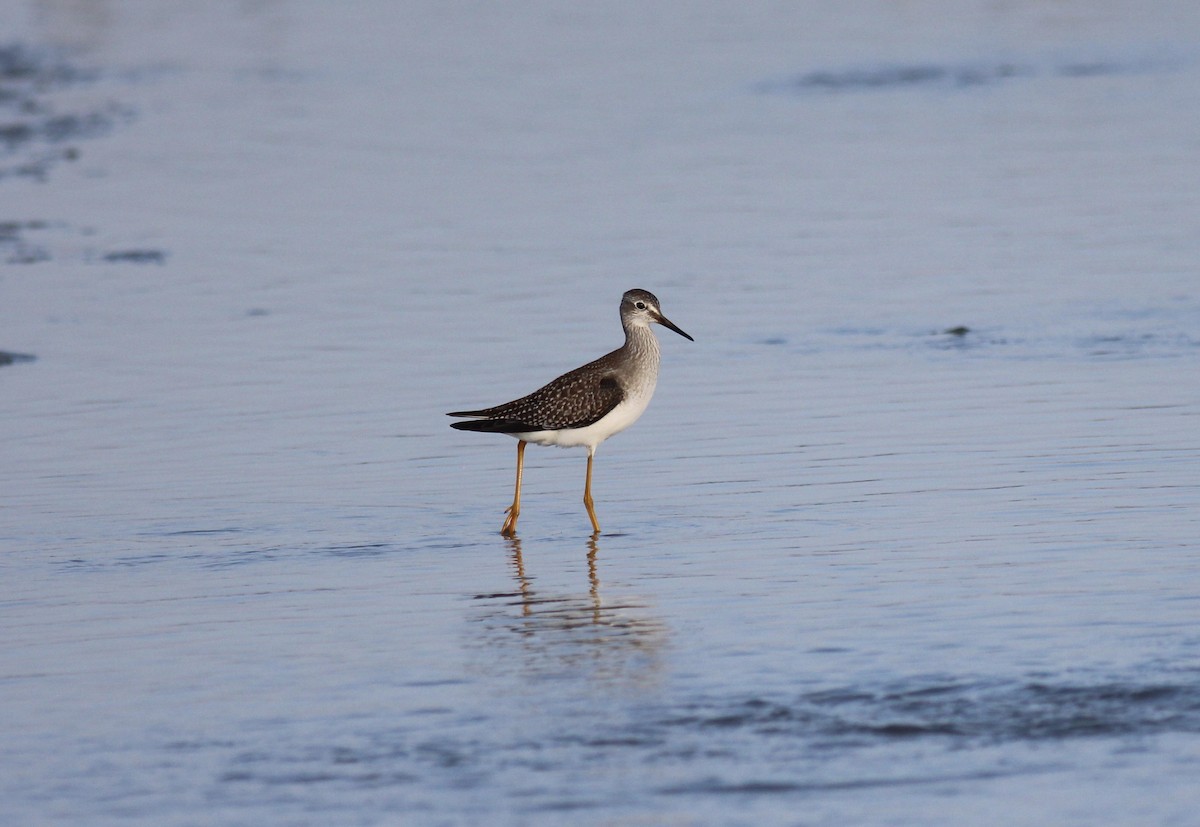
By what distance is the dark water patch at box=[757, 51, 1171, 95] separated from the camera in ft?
90.5

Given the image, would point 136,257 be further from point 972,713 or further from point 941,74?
point 941,74

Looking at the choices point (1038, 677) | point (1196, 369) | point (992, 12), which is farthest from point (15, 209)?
point (992, 12)

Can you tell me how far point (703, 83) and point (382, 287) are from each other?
12817 millimetres

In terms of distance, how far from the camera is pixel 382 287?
A: 17.1 metres

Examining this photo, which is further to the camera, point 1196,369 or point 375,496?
point 1196,369

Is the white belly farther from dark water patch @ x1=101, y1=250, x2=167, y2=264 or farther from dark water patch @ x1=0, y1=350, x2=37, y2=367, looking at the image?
dark water patch @ x1=101, y1=250, x2=167, y2=264

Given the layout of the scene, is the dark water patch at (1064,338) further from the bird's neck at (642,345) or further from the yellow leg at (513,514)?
the yellow leg at (513,514)

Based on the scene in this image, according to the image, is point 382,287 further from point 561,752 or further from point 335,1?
point 335,1

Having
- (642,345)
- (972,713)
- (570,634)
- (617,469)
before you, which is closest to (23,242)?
(617,469)

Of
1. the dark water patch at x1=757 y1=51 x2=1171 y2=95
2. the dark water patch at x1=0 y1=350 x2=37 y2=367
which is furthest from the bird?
the dark water patch at x1=757 y1=51 x2=1171 y2=95

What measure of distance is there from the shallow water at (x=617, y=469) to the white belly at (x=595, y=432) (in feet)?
1.15

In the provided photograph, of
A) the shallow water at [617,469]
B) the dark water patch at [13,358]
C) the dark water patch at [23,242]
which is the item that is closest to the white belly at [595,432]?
the shallow water at [617,469]

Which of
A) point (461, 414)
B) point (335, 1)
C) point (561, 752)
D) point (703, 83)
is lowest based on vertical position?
point (561, 752)

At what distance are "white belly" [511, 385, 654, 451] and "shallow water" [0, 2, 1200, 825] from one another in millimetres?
351
